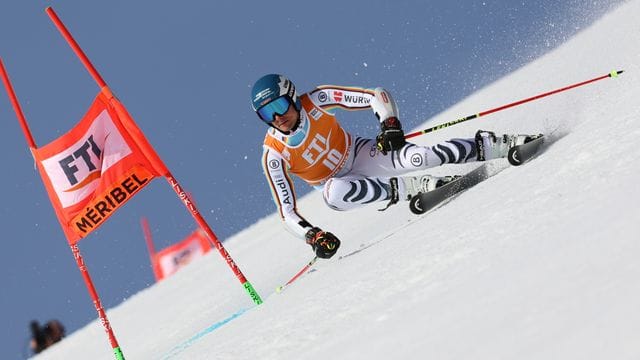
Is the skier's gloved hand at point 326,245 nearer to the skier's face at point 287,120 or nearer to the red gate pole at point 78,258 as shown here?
the skier's face at point 287,120

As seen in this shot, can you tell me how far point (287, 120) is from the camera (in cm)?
626

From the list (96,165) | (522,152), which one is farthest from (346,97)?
(96,165)

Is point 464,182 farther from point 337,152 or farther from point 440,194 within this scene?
point 337,152

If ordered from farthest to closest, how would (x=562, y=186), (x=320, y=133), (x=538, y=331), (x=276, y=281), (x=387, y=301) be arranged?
1. (x=276, y=281)
2. (x=320, y=133)
3. (x=562, y=186)
4. (x=387, y=301)
5. (x=538, y=331)

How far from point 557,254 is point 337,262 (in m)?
3.03

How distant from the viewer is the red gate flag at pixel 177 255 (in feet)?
70.4

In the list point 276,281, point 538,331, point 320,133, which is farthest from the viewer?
point 276,281

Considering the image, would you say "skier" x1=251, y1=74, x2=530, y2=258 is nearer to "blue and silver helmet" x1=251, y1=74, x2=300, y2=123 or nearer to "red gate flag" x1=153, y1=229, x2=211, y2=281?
"blue and silver helmet" x1=251, y1=74, x2=300, y2=123

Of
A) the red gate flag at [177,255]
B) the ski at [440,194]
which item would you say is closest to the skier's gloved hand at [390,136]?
the ski at [440,194]

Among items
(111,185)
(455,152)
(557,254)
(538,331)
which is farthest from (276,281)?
(538,331)

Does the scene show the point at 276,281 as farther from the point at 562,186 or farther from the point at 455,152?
the point at 562,186

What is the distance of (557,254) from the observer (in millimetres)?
3107

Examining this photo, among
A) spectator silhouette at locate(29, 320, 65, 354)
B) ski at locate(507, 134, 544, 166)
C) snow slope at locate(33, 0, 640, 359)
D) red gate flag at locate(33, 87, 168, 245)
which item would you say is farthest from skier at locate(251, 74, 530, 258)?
spectator silhouette at locate(29, 320, 65, 354)

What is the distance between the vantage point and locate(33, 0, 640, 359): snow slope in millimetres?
2557
